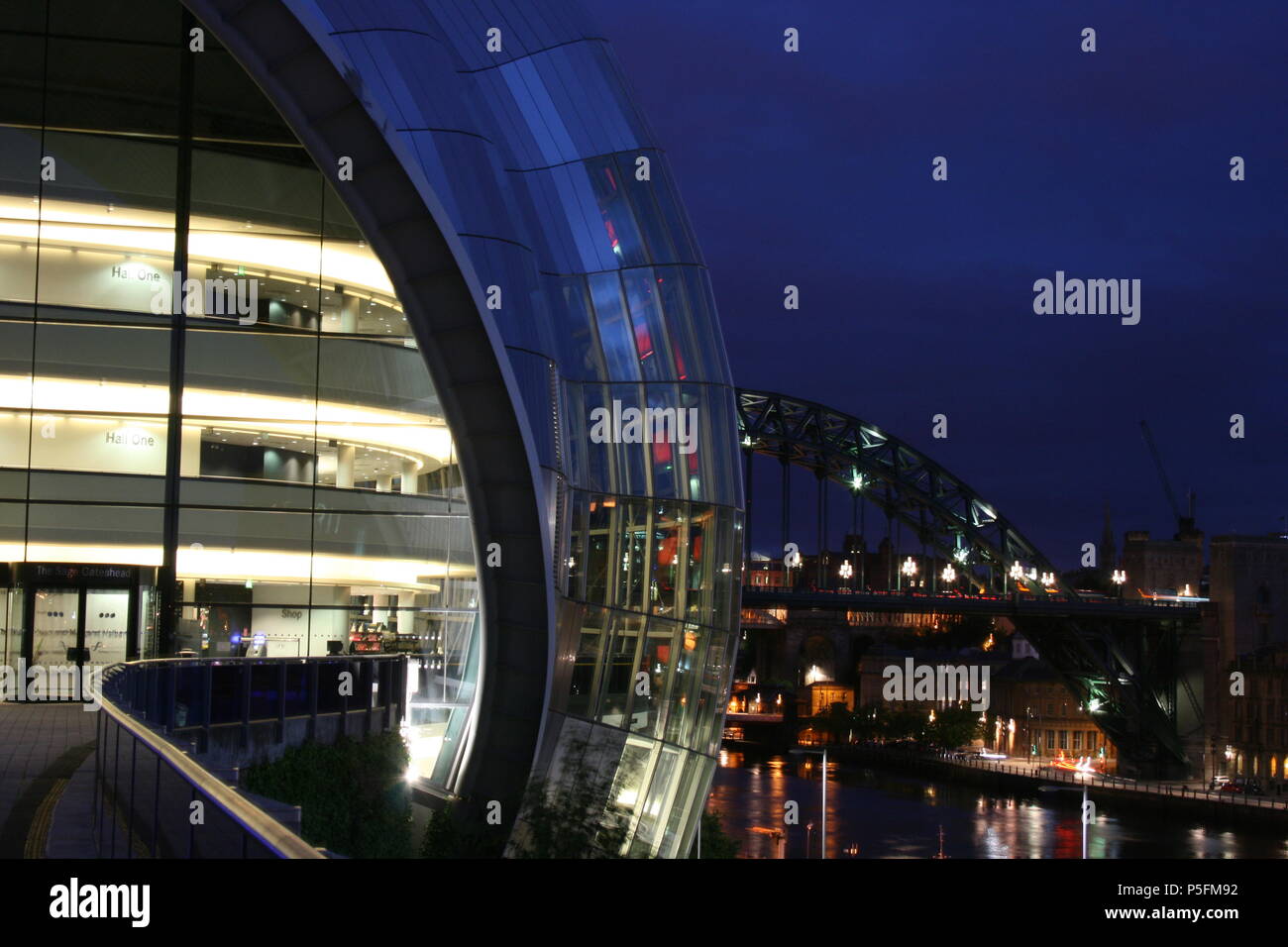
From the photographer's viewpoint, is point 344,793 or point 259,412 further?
point 259,412

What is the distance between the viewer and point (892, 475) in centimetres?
12031

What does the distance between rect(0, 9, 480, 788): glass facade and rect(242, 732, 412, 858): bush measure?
727 cm

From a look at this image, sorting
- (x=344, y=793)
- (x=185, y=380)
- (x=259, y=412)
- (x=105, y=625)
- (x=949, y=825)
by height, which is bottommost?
(x=949, y=825)

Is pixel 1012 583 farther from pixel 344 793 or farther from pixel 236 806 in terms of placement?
pixel 236 806

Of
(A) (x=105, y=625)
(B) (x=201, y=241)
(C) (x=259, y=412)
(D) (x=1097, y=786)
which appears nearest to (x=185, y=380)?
(C) (x=259, y=412)

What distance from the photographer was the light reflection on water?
73812 mm

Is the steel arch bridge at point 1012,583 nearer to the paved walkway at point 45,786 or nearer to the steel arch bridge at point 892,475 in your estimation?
the steel arch bridge at point 892,475

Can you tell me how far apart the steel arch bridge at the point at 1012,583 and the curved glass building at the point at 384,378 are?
6636 cm

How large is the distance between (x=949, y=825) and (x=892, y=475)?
4136cm

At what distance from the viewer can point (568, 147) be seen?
69.8ft
